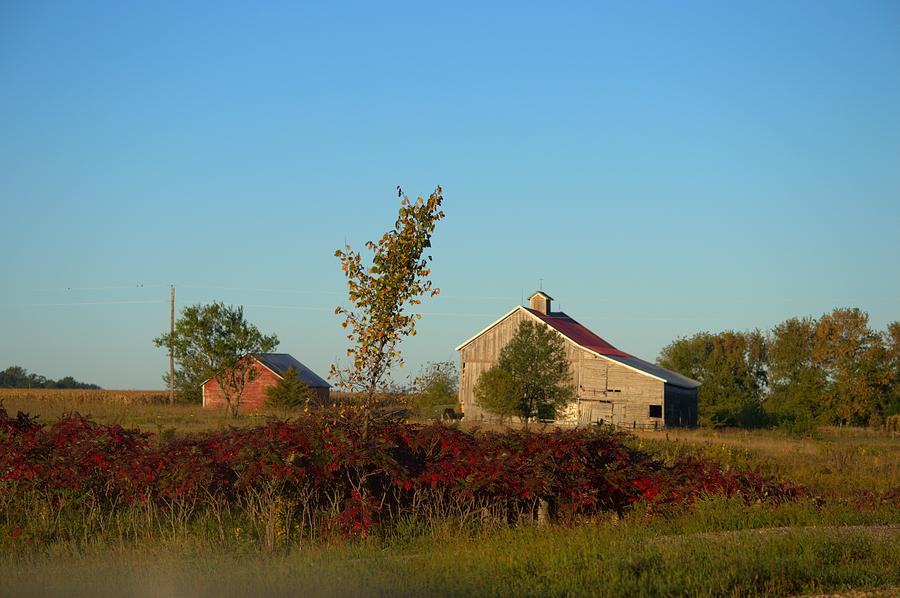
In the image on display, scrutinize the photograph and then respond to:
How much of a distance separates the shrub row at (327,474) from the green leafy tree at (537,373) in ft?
118

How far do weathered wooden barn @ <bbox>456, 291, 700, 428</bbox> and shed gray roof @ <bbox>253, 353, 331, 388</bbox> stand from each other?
14.7 m

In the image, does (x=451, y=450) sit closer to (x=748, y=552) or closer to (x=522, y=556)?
(x=522, y=556)

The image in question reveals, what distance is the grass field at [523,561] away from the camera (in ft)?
24.5

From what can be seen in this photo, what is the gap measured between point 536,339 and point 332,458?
1559 inches

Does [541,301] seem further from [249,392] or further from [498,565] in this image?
[498,565]

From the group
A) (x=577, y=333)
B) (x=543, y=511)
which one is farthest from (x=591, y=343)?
(x=543, y=511)

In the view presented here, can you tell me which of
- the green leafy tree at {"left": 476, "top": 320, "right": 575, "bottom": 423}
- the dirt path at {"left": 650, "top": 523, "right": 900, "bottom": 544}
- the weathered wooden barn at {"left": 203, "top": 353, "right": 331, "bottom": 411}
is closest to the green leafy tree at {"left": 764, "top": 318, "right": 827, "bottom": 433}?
the green leafy tree at {"left": 476, "top": 320, "right": 575, "bottom": 423}

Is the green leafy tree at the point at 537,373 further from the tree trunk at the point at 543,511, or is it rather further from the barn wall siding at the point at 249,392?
the tree trunk at the point at 543,511

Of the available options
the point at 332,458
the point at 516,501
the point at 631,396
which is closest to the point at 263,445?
the point at 332,458

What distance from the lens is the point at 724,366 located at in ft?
262

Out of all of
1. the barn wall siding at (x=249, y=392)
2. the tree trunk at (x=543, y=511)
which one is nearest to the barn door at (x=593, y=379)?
the barn wall siding at (x=249, y=392)

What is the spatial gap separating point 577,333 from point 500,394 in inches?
385

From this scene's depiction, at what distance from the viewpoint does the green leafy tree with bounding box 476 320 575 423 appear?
48.5 m

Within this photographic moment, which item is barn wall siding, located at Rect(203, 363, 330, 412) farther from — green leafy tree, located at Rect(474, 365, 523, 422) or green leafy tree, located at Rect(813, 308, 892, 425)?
green leafy tree, located at Rect(813, 308, 892, 425)
